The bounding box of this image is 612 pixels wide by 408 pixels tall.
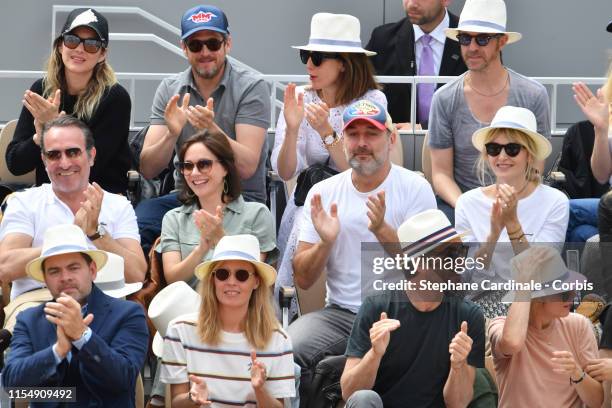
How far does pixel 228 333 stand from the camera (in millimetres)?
8055

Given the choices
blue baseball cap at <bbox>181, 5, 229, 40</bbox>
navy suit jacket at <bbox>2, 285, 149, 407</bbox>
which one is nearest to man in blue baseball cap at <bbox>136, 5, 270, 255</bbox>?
blue baseball cap at <bbox>181, 5, 229, 40</bbox>

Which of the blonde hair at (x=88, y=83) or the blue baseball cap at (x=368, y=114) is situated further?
the blonde hair at (x=88, y=83)

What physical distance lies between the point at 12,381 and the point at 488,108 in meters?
3.75

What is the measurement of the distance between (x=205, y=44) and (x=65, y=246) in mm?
2504

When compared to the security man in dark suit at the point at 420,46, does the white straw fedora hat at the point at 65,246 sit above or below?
below

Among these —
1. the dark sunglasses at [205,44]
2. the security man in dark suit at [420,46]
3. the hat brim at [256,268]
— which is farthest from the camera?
the security man in dark suit at [420,46]

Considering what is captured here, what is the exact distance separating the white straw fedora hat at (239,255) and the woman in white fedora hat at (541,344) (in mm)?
1180

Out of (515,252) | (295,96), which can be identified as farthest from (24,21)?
(515,252)

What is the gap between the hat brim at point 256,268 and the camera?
26.6 feet

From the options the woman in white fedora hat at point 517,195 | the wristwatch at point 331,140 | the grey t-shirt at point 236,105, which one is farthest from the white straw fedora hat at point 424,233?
the grey t-shirt at point 236,105

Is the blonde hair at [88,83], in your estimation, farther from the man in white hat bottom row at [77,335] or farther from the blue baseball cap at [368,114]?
the man in white hat bottom row at [77,335]

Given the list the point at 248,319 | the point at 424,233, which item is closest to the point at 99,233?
the point at 248,319

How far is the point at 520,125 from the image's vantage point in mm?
9211

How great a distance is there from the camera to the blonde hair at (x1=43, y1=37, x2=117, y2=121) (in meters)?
9.95
